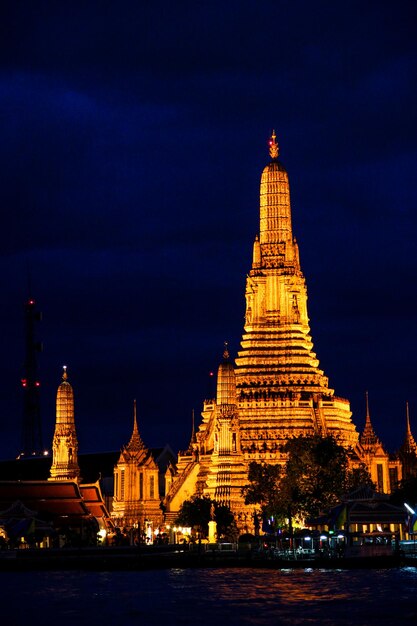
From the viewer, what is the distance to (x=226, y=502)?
13375 cm

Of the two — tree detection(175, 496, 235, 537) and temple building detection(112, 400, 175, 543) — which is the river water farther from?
temple building detection(112, 400, 175, 543)

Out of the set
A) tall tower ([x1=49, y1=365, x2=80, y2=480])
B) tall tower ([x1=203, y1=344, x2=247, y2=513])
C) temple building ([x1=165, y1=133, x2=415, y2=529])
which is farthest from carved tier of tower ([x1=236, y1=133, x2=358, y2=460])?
tall tower ([x1=49, y1=365, x2=80, y2=480])

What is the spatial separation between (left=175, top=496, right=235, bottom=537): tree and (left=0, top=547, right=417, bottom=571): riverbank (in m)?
6.78

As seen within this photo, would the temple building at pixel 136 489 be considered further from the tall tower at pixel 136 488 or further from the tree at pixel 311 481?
the tree at pixel 311 481

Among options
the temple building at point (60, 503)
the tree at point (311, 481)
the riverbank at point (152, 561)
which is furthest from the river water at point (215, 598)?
the temple building at point (60, 503)

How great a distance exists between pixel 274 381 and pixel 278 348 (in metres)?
2.72

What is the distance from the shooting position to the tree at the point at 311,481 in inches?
4904

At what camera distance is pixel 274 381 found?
14262 cm

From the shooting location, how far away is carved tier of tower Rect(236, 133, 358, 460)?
459 ft

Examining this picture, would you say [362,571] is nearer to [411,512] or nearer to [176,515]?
[411,512]

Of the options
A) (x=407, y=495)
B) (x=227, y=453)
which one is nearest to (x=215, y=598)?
(x=407, y=495)

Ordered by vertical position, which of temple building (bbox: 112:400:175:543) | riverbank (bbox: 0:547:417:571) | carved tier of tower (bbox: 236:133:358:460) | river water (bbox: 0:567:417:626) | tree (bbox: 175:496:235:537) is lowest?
river water (bbox: 0:567:417:626)

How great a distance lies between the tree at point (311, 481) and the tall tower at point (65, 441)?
2568cm

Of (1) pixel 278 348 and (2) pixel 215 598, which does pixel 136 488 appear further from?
(2) pixel 215 598
